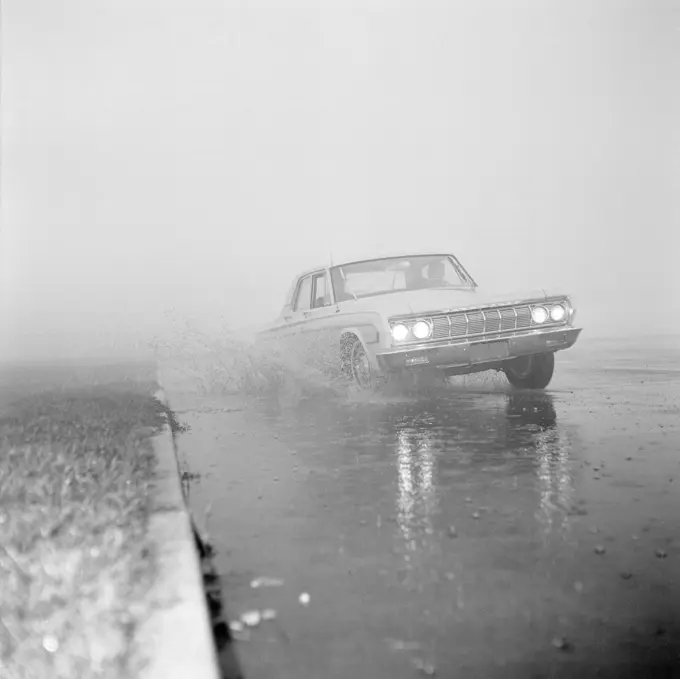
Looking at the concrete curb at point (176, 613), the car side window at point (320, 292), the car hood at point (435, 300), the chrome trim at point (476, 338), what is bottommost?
the concrete curb at point (176, 613)

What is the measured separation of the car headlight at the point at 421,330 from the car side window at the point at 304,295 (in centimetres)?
221

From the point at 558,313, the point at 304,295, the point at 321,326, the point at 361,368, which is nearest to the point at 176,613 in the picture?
the point at 361,368

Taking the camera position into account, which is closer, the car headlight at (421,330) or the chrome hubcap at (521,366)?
the car headlight at (421,330)

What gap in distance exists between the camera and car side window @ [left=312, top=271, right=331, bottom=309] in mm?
9594

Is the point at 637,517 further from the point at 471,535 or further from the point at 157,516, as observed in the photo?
the point at 157,516

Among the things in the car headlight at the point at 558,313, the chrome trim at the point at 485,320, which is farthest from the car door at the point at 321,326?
the car headlight at the point at 558,313

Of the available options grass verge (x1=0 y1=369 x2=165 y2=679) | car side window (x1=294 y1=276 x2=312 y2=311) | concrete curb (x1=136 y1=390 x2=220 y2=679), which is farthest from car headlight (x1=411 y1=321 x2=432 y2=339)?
concrete curb (x1=136 y1=390 x2=220 y2=679)

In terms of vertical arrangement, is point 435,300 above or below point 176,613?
above

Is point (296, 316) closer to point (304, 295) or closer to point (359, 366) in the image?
point (304, 295)

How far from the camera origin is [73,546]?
3258 mm

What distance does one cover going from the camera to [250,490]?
4.82 meters

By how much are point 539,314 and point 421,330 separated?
50.1 inches

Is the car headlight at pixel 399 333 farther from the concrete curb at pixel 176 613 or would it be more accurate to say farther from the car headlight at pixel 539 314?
the concrete curb at pixel 176 613

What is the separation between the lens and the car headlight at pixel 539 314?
27.5ft
